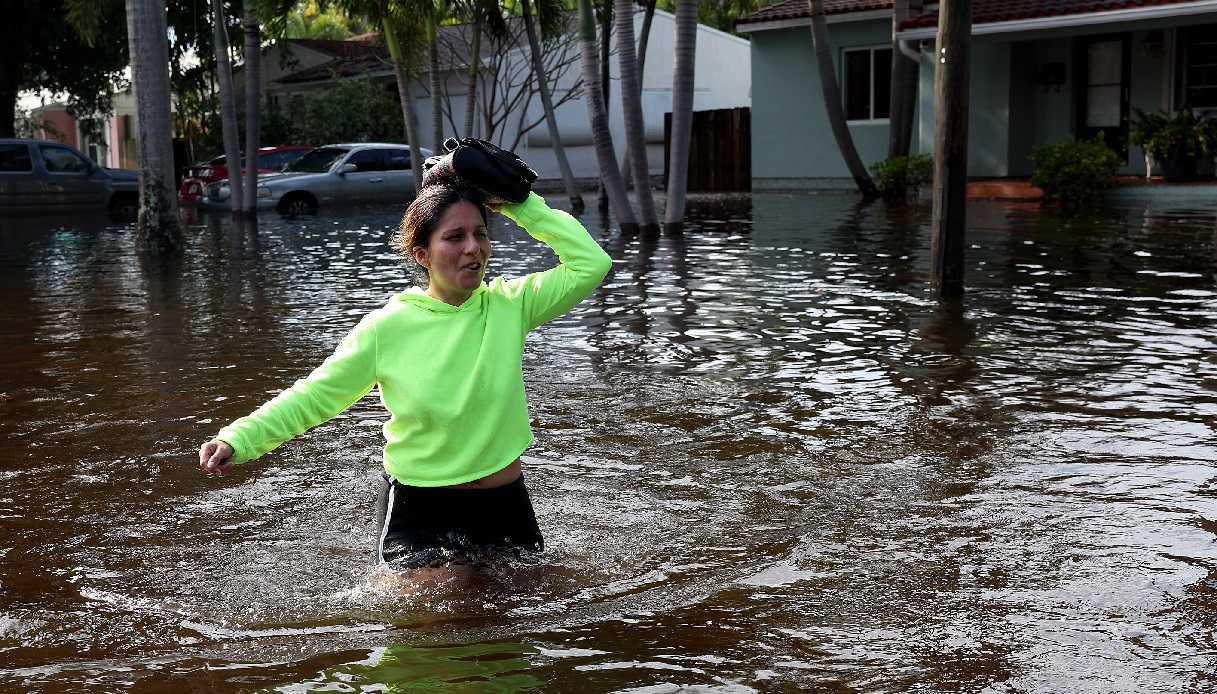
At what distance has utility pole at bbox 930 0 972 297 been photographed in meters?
10.6

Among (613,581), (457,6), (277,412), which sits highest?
(457,6)

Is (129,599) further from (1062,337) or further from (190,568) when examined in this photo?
(1062,337)

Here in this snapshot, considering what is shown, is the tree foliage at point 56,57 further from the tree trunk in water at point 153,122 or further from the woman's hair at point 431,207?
the woman's hair at point 431,207

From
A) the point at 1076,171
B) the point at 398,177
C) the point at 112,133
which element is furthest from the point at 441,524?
the point at 112,133

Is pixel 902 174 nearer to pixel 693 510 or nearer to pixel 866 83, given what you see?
pixel 866 83

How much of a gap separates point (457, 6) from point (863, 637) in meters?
25.2

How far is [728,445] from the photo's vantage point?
6.74m

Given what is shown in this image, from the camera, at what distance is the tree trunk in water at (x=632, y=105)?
17688 millimetres

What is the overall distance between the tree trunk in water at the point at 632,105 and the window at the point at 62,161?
14034mm

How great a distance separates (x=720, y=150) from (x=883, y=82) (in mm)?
6005

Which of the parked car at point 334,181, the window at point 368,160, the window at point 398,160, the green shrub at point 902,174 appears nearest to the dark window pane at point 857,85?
the green shrub at point 902,174

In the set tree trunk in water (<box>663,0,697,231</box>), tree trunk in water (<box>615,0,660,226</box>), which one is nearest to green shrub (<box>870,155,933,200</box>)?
A: tree trunk in water (<box>615,0,660,226</box>)

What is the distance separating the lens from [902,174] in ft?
83.3

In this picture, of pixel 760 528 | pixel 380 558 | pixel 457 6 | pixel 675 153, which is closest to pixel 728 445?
pixel 760 528
